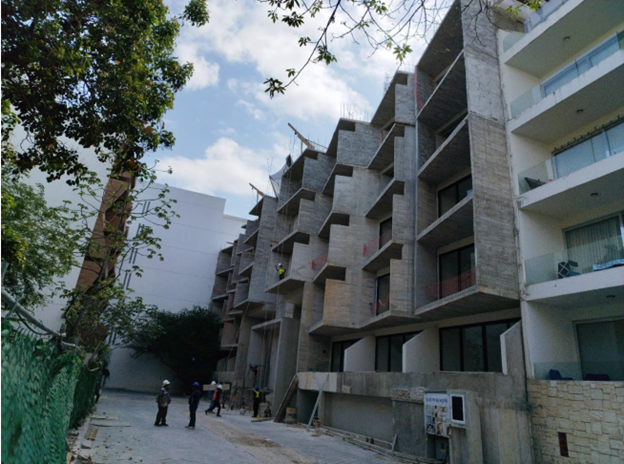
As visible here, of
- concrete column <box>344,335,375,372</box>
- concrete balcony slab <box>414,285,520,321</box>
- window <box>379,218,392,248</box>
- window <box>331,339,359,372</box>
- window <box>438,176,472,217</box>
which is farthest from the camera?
window <box>331,339,359,372</box>

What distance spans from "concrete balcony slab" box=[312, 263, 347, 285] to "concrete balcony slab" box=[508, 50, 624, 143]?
13.1 m

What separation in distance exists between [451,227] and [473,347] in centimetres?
500

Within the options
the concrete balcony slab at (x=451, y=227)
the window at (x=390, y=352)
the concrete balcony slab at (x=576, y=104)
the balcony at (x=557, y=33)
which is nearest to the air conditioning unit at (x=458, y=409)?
the concrete balcony slab at (x=451, y=227)

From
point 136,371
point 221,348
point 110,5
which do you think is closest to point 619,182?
point 110,5

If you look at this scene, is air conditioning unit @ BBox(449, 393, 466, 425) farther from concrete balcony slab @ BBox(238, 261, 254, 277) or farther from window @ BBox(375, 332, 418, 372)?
concrete balcony slab @ BBox(238, 261, 254, 277)

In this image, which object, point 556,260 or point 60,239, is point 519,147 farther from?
point 60,239

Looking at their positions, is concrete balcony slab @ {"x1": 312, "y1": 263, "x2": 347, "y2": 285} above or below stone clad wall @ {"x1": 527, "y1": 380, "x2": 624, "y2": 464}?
above

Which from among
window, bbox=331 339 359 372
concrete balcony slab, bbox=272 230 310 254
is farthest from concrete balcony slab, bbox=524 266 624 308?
concrete balcony slab, bbox=272 230 310 254

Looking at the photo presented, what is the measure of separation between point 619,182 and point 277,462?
41.8ft

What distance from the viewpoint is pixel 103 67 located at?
8188 millimetres

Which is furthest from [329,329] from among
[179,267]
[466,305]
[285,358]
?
[179,267]

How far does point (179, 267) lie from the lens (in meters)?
47.4

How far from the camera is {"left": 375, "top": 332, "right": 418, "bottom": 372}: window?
70.4 ft

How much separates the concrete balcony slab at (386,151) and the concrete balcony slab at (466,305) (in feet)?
35.6
